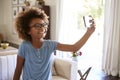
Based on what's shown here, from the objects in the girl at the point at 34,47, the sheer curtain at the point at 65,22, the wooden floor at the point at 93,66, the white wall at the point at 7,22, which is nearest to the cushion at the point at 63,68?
the wooden floor at the point at 93,66

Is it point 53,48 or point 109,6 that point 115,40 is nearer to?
point 109,6

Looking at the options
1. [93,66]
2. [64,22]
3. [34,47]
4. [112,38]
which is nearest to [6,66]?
[34,47]

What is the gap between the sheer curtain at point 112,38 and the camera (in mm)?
3842

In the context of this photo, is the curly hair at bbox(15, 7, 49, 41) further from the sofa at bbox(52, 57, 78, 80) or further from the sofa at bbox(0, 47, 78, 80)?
the sofa at bbox(52, 57, 78, 80)

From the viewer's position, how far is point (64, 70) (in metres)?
2.75

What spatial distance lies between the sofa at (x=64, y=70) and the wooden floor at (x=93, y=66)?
1243mm

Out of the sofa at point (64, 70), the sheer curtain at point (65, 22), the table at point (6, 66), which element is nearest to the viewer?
the table at point (6, 66)

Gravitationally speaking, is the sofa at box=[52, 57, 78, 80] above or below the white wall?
below

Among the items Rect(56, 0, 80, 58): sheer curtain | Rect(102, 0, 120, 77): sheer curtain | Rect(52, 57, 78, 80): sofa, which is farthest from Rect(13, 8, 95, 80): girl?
Rect(56, 0, 80, 58): sheer curtain

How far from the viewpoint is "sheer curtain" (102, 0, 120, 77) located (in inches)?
151

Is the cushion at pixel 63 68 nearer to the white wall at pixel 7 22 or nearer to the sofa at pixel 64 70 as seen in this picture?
the sofa at pixel 64 70

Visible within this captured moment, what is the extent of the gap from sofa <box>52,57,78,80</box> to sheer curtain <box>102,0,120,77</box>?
1.49 m

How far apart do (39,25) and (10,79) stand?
1.63 metres

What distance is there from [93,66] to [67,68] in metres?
2.21
